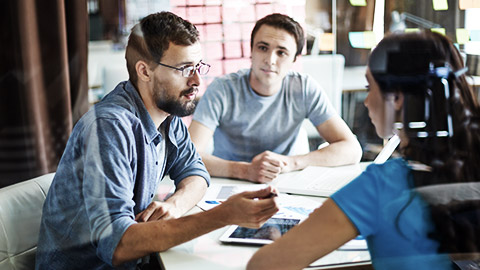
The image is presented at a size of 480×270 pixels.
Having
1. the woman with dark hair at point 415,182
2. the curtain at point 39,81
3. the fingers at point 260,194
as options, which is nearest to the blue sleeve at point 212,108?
the curtain at point 39,81

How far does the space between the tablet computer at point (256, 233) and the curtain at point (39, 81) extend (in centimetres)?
87

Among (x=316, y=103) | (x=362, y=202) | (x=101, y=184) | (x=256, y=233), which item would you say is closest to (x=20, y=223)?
(x=101, y=184)

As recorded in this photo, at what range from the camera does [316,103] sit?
1.82 m

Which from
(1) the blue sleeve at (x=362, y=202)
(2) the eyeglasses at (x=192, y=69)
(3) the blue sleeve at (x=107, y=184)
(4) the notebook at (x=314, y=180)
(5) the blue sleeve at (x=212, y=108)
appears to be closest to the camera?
(1) the blue sleeve at (x=362, y=202)

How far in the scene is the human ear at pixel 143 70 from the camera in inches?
44.7

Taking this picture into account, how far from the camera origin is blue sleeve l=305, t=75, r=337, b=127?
69.0 inches

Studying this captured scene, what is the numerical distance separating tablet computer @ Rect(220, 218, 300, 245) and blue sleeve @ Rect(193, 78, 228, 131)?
73 centimetres

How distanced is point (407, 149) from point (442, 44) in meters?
0.18

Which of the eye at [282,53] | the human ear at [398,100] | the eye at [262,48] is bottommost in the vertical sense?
the human ear at [398,100]

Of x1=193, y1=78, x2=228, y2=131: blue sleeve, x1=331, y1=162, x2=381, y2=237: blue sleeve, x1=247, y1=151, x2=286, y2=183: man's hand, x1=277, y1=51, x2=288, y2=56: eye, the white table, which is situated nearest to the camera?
x1=331, y1=162, x2=381, y2=237: blue sleeve

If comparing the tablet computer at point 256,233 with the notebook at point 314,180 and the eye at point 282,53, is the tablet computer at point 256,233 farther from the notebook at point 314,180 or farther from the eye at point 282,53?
the eye at point 282,53

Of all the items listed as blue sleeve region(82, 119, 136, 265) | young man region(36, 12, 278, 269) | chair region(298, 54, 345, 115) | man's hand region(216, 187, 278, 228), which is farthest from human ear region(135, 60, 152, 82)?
chair region(298, 54, 345, 115)

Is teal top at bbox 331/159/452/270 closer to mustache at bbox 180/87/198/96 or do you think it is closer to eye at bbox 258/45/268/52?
mustache at bbox 180/87/198/96

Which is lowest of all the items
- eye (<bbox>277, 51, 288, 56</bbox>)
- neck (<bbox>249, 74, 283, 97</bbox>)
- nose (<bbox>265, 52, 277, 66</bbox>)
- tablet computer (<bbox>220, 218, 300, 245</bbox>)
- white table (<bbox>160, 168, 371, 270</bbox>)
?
white table (<bbox>160, 168, 371, 270</bbox>)
